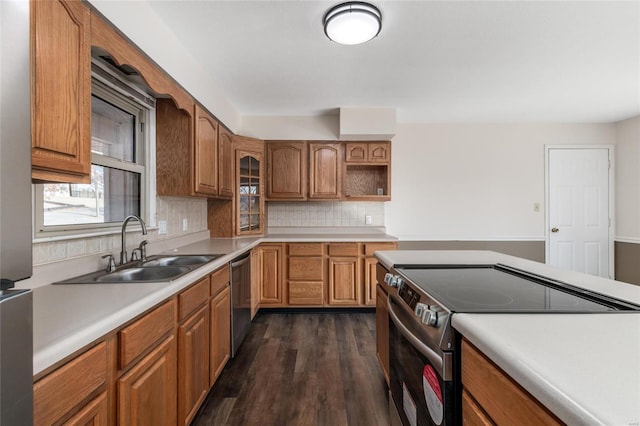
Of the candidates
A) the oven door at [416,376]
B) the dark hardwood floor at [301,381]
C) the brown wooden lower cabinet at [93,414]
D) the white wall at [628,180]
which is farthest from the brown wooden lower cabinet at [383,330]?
the white wall at [628,180]

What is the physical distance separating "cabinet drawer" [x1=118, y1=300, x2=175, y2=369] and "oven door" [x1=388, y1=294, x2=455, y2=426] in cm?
104

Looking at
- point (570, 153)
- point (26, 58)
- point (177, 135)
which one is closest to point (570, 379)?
point (26, 58)

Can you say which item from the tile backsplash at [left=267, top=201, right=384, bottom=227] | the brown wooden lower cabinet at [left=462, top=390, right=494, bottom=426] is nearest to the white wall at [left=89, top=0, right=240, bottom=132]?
the tile backsplash at [left=267, top=201, right=384, bottom=227]

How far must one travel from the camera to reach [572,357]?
1.93 ft

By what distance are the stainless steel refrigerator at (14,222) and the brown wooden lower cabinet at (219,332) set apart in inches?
56.0

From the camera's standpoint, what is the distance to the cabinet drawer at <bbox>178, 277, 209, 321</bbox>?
4.63 ft

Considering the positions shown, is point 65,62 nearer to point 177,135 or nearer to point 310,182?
point 177,135

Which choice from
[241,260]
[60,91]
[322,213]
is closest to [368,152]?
[322,213]

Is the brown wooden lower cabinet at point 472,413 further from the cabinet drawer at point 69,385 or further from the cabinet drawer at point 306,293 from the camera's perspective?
the cabinet drawer at point 306,293

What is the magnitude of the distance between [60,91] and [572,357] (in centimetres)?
170

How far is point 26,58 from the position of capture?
1.65 ft

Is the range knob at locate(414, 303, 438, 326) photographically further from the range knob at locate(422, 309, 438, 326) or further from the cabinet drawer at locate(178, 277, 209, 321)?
the cabinet drawer at locate(178, 277, 209, 321)

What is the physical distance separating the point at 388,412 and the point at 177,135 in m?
2.46

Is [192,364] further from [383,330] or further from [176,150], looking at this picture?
[176,150]
